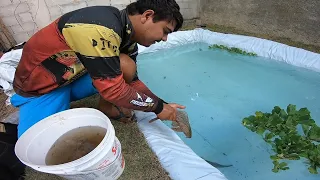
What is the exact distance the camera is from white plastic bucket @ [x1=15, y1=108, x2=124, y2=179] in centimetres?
124

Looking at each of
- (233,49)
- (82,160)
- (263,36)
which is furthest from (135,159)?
(263,36)

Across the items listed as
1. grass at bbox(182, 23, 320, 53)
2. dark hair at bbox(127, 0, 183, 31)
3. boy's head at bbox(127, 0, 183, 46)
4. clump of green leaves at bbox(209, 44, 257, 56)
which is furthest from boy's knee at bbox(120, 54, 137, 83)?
grass at bbox(182, 23, 320, 53)

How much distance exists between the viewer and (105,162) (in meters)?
1.34

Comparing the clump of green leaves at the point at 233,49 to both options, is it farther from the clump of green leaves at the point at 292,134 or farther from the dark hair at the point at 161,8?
the dark hair at the point at 161,8

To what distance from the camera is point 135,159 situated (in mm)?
1795

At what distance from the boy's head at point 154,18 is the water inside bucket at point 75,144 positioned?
65 centimetres

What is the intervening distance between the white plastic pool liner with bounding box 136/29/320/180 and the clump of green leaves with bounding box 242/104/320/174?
1.37 ft

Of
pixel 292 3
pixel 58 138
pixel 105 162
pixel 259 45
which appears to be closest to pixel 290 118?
pixel 105 162

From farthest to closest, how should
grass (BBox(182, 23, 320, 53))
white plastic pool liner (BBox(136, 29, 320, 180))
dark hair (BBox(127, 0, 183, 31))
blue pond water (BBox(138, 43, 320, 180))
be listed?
grass (BBox(182, 23, 320, 53)) < blue pond water (BBox(138, 43, 320, 180)) < white plastic pool liner (BBox(136, 29, 320, 180)) < dark hair (BBox(127, 0, 183, 31))

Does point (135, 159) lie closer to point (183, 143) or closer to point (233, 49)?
point (183, 143)

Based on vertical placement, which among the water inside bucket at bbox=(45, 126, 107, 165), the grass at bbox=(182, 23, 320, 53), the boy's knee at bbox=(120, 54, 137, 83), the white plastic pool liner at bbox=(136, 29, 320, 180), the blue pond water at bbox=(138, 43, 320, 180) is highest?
the boy's knee at bbox=(120, 54, 137, 83)

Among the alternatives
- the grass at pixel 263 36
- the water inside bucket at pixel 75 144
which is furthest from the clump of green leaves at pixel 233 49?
the water inside bucket at pixel 75 144

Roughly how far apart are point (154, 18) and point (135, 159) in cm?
102

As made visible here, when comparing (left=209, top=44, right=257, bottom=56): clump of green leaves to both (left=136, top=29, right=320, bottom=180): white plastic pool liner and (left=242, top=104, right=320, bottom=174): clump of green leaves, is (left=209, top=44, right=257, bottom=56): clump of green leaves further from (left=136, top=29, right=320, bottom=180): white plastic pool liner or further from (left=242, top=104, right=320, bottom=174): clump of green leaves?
(left=242, top=104, right=320, bottom=174): clump of green leaves
